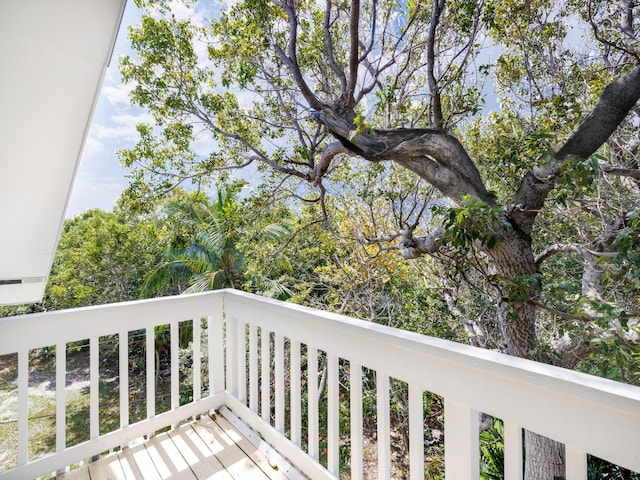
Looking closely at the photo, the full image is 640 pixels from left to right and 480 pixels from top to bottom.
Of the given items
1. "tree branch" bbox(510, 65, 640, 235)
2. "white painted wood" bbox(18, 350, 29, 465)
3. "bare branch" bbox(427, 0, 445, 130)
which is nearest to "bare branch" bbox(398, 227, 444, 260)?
"tree branch" bbox(510, 65, 640, 235)

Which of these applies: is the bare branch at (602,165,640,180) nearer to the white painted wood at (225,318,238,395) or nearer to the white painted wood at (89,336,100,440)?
the white painted wood at (225,318,238,395)

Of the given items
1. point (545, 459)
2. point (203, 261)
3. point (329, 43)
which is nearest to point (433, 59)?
point (329, 43)

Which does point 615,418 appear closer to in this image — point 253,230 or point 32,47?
point 32,47

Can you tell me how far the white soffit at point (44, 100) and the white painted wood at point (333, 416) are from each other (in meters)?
1.47

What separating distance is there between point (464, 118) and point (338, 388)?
3292mm

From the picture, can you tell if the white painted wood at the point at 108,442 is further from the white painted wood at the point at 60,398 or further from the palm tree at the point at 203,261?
the palm tree at the point at 203,261

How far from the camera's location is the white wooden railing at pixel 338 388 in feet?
2.91

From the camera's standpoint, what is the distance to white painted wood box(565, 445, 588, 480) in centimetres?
90

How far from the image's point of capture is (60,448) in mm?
1821

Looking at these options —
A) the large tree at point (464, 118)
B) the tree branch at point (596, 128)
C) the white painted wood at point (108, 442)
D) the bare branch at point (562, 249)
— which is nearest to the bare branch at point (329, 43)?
the large tree at point (464, 118)

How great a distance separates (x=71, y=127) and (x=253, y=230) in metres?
3.31

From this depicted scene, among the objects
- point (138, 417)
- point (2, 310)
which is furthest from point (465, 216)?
point (2, 310)

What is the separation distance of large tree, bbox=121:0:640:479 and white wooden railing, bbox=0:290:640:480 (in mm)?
1260

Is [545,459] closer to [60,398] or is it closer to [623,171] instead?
[623,171]
